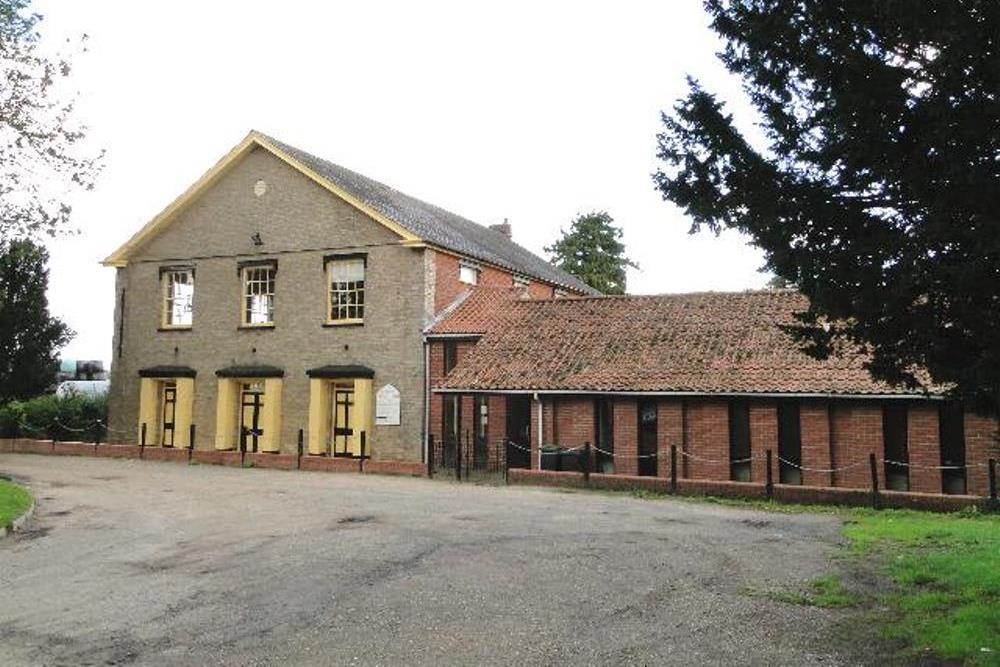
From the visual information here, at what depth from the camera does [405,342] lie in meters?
24.1

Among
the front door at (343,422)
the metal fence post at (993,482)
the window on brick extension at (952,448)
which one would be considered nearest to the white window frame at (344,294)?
the front door at (343,422)

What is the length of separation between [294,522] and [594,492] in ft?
24.4

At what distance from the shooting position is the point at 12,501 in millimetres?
A: 14711

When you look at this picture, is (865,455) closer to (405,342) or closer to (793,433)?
(793,433)

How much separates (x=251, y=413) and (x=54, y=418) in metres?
8.29

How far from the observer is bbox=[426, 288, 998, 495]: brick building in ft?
57.4

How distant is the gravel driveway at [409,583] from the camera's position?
6.66m

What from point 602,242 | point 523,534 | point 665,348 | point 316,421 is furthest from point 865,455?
point 602,242

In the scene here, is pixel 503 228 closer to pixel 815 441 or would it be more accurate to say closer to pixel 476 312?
pixel 476 312

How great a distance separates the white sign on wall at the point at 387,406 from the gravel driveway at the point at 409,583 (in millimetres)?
7847

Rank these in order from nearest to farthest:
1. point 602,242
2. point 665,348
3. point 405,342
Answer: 1. point 665,348
2. point 405,342
3. point 602,242

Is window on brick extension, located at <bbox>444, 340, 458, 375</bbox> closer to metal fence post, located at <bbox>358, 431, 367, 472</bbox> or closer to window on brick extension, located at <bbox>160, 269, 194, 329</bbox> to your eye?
metal fence post, located at <bbox>358, 431, 367, 472</bbox>

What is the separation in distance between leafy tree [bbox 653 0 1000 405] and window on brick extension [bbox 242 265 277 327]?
21408 millimetres

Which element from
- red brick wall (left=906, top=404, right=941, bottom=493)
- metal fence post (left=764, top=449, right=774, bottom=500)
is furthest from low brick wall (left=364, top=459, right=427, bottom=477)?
red brick wall (left=906, top=404, right=941, bottom=493)
